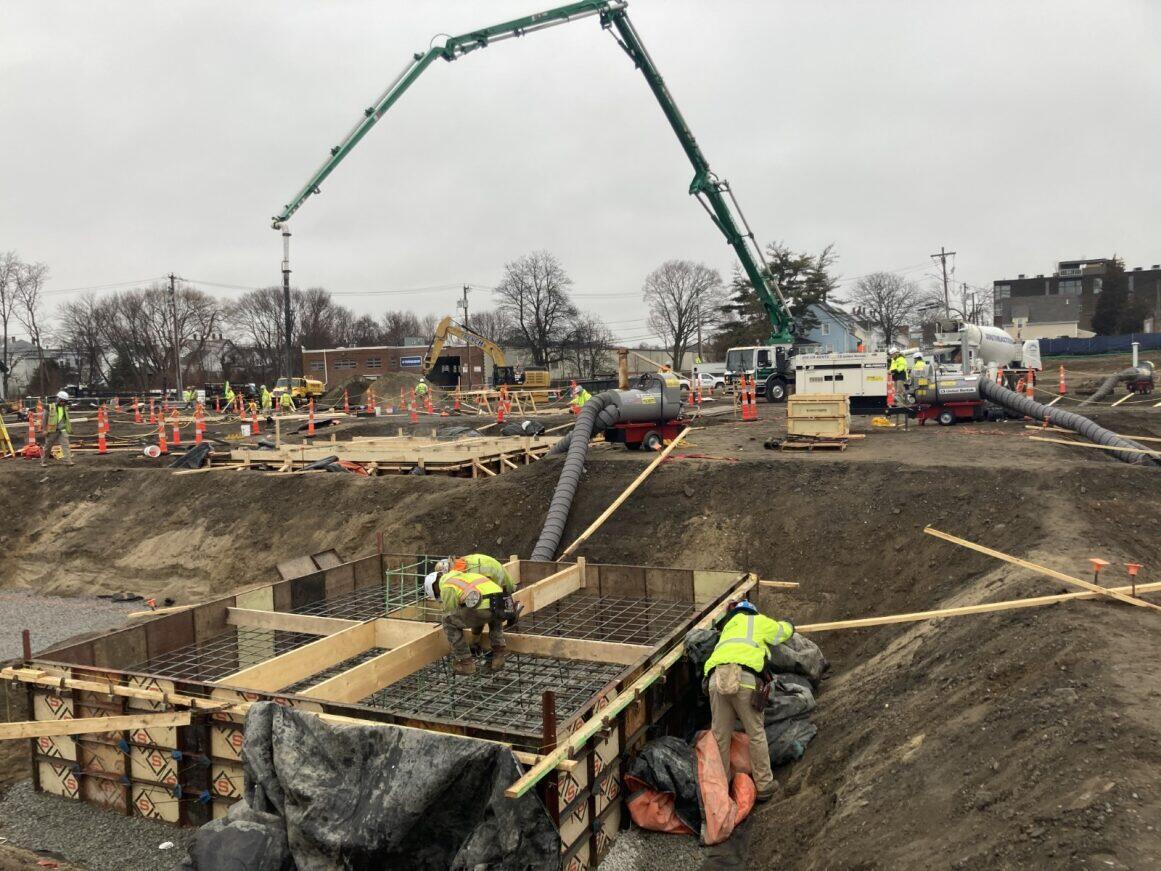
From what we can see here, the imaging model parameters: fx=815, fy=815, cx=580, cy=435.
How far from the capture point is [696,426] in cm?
2030

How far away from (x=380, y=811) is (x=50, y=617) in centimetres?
1133

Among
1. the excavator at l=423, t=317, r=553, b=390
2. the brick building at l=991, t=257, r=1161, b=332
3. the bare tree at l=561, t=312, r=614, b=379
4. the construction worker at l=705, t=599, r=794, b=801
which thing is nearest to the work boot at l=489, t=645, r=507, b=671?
the construction worker at l=705, t=599, r=794, b=801

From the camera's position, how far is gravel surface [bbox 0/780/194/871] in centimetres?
596

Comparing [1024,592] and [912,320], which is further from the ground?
[912,320]

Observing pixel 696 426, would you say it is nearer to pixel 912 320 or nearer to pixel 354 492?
pixel 354 492

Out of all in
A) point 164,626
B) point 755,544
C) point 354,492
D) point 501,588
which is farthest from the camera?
point 354,492

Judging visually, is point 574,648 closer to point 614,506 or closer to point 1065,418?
point 614,506

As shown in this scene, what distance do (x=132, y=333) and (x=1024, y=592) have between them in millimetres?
73041

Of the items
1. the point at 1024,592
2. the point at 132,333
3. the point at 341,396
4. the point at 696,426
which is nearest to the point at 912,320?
the point at 341,396

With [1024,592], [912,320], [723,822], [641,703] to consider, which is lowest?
[723,822]

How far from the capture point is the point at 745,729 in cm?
622

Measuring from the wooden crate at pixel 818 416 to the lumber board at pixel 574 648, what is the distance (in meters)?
9.01

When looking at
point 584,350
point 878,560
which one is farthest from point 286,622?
point 584,350

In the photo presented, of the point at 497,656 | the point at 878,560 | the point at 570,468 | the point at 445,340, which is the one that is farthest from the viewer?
the point at 445,340
